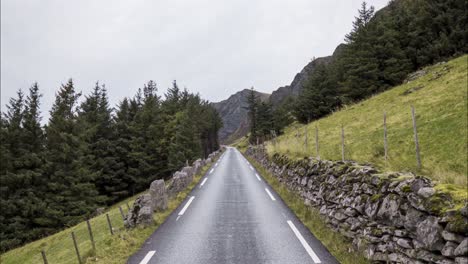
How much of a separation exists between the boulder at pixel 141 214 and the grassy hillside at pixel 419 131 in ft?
25.6

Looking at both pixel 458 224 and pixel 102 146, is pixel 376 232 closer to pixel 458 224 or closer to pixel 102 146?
pixel 458 224

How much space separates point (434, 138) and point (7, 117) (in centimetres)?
4120

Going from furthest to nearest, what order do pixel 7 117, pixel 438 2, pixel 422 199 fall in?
pixel 438 2
pixel 7 117
pixel 422 199

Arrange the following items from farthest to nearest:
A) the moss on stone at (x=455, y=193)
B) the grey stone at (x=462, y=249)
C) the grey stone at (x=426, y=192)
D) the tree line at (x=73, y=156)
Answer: the tree line at (x=73, y=156)
the grey stone at (x=426, y=192)
the moss on stone at (x=455, y=193)
the grey stone at (x=462, y=249)

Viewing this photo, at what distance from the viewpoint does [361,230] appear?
773cm

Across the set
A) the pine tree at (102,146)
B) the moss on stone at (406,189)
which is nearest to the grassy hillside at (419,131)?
the moss on stone at (406,189)

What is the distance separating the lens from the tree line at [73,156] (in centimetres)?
3309

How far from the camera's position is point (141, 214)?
37.7ft

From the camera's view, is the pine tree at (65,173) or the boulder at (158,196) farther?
the pine tree at (65,173)

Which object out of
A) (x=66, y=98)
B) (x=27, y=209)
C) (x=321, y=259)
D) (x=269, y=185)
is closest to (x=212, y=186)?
(x=269, y=185)

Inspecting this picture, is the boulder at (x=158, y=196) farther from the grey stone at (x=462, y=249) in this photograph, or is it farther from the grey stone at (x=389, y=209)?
the grey stone at (x=462, y=249)

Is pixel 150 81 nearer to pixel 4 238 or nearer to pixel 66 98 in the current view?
pixel 66 98

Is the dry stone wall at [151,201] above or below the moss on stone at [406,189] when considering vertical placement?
below

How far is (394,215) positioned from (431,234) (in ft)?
3.88
